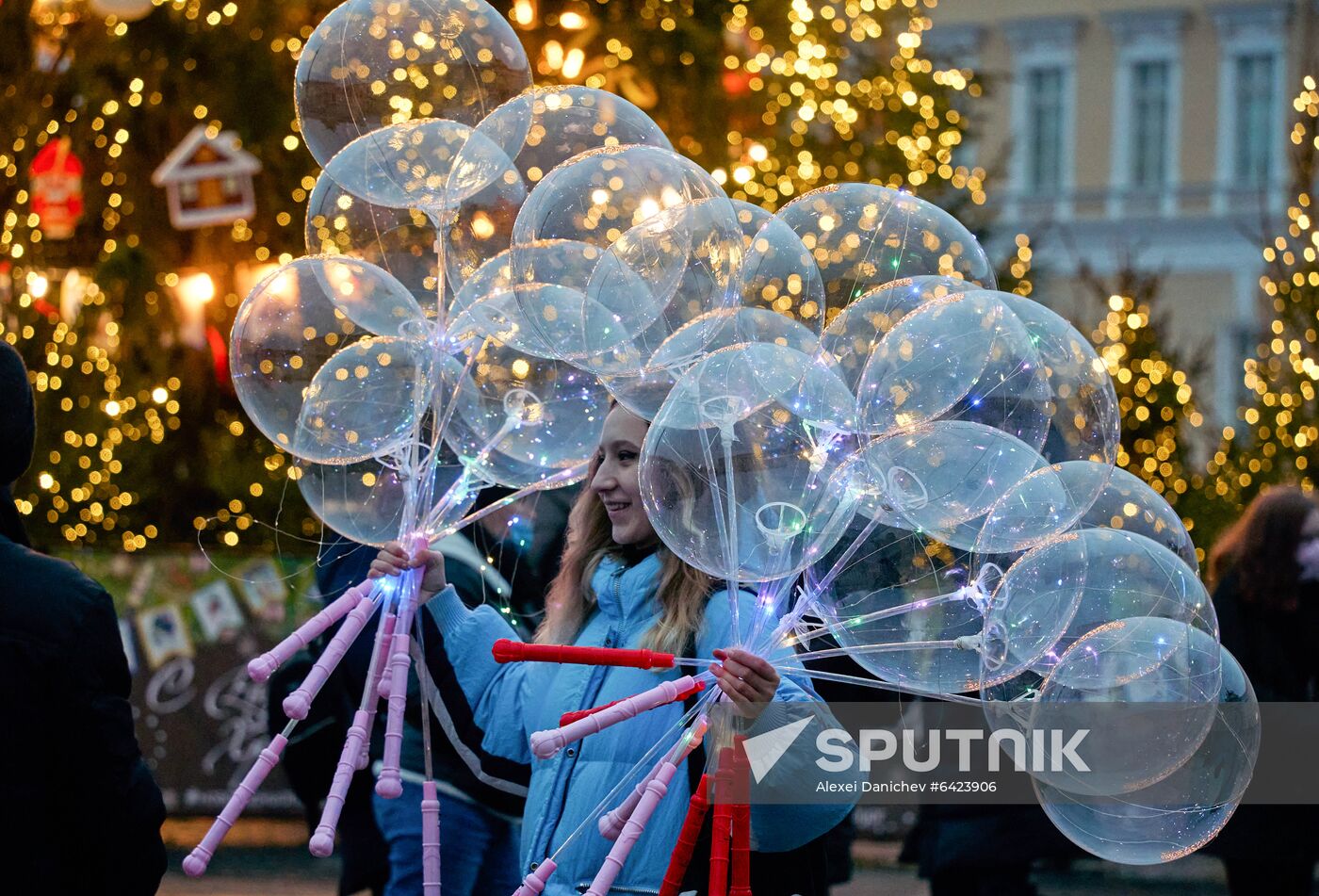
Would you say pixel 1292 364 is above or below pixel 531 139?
below

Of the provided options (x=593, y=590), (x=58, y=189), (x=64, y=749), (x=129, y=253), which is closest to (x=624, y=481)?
(x=593, y=590)

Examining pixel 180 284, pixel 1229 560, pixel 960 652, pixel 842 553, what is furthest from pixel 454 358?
pixel 180 284

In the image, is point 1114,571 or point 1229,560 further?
point 1229,560

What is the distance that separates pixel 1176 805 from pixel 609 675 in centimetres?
112

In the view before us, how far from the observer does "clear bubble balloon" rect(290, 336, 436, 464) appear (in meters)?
3.82

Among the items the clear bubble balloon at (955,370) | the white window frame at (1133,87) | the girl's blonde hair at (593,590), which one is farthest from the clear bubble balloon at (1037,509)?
the white window frame at (1133,87)

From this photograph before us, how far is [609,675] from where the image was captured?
3.51 metres

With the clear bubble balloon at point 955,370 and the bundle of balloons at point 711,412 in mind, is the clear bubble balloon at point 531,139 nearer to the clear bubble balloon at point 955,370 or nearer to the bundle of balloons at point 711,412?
the bundle of balloons at point 711,412

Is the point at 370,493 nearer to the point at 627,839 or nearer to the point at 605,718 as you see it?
the point at 605,718

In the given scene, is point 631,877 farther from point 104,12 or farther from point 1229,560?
point 104,12

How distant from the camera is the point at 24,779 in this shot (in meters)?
2.95

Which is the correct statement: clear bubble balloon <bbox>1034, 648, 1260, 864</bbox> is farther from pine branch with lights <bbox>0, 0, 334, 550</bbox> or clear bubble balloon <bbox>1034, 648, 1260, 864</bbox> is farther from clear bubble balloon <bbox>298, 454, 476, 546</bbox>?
pine branch with lights <bbox>0, 0, 334, 550</bbox>

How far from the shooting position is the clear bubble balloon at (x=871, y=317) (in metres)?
3.32

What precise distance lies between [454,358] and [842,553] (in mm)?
1137
